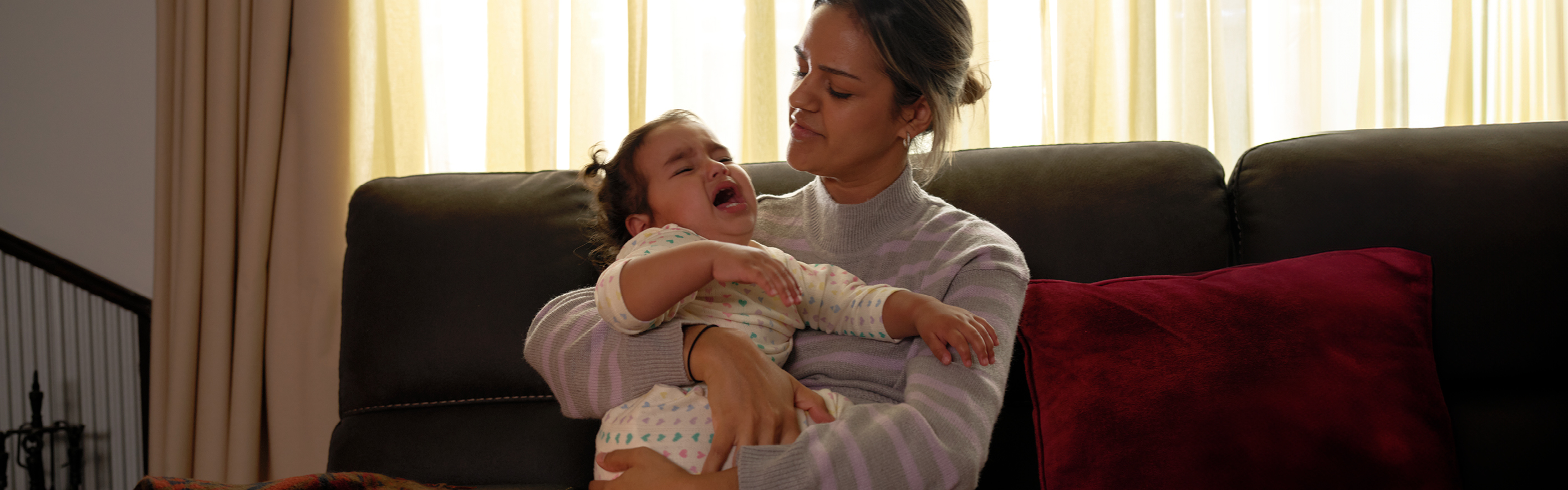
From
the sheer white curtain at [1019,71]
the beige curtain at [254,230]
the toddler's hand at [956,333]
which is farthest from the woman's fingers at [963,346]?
the beige curtain at [254,230]

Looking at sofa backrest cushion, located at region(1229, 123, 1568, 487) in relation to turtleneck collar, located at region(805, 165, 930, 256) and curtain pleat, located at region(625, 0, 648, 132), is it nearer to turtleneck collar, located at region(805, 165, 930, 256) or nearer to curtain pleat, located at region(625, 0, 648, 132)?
turtleneck collar, located at region(805, 165, 930, 256)

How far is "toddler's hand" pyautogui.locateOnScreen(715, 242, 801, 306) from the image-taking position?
94 cm

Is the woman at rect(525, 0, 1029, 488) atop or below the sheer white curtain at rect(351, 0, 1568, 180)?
below

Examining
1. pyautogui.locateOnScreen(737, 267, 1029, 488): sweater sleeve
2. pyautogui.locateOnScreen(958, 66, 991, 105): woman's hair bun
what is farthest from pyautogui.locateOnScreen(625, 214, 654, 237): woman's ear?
pyautogui.locateOnScreen(958, 66, 991, 105): woman's hair bun

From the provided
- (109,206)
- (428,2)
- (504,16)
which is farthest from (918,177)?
(109,206)

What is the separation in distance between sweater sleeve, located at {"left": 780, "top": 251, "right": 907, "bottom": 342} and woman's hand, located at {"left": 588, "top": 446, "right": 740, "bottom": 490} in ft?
0.96

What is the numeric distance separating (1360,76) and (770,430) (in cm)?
188

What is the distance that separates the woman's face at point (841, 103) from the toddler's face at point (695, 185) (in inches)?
5.0

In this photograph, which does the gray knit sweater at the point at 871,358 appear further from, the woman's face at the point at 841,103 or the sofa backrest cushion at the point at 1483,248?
the sofa backrest cushion at the point at 1483,248

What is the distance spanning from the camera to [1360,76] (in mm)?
1978

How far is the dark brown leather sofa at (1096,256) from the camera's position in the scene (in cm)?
128

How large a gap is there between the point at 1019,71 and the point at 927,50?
0.84m

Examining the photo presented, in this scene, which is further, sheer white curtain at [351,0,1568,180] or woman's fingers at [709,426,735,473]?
sheer white curtain at [351,0,1568,180]

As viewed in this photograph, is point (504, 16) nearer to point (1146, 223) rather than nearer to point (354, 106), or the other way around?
point (354, 106)
